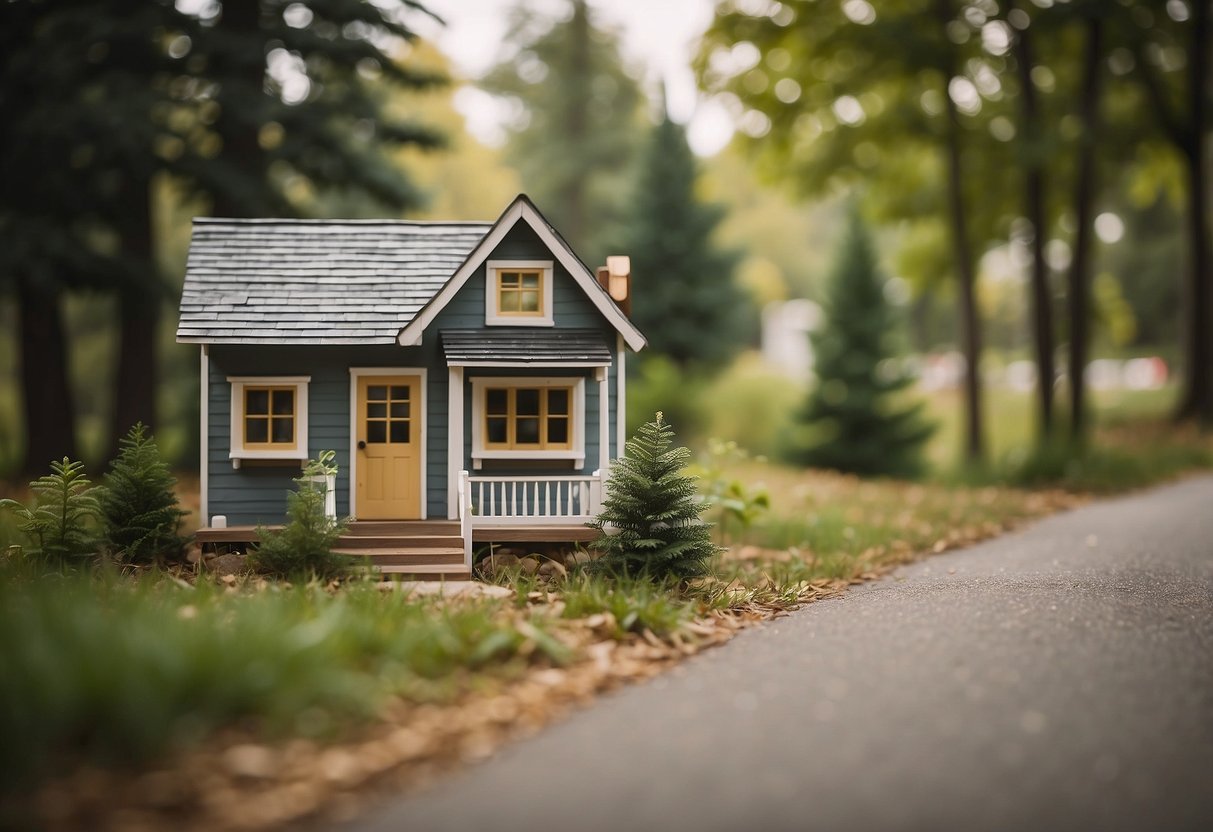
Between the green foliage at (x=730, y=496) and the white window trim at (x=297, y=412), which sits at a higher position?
the white window trim at (x=297, y=412)

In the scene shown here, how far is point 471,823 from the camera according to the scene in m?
4.84

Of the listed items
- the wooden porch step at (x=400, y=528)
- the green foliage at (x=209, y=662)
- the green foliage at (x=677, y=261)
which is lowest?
the green foliage at (x=209, y=662)

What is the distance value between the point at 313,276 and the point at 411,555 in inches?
148

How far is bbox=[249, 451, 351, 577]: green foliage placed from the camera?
9.26 meters

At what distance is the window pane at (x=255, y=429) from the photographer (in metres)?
11.2

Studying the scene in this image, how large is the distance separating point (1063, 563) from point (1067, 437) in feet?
29.7

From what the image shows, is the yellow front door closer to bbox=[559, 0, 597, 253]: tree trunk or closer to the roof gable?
the roof gable

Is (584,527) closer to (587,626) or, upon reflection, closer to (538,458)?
(538,458)

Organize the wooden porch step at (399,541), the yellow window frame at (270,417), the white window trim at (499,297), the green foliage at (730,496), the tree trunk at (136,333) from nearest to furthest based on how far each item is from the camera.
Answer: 1. the wooden porch step at (399,541)
2. the white window trim at (499,297)
3. the yellow window frame at (270,417)
4. the green foliage at (730,496)
5. the tree trunk at (136,333)

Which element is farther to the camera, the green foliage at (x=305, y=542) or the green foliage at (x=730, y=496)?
the green foliage at (x=730, y=496)

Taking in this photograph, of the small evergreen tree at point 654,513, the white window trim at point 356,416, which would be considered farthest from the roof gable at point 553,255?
the small evergreen tree at point 654,513

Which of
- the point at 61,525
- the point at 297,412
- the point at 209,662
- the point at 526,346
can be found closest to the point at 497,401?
the point at 526,346

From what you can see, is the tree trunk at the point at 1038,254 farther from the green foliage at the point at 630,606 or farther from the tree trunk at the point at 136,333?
the tree trunk at the point at 136,333

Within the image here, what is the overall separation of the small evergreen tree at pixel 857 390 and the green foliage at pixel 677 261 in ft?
11.0
